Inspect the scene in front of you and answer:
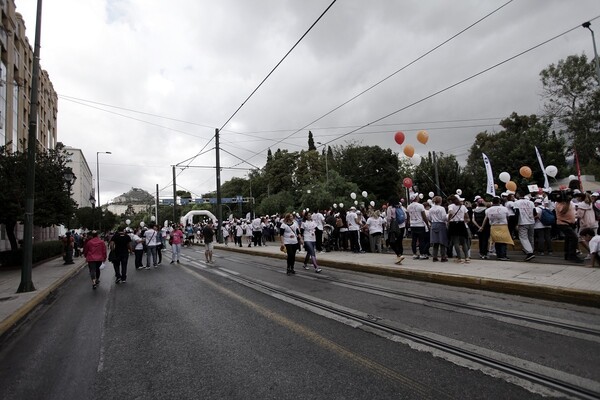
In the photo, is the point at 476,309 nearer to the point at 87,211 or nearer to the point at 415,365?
the point at 415,365

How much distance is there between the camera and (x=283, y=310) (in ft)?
21.1

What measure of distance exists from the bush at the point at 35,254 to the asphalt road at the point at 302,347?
41.5 feet

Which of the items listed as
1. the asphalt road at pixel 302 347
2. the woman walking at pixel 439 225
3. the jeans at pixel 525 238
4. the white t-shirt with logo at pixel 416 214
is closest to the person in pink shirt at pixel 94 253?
the asphalt road at pixel 302 347

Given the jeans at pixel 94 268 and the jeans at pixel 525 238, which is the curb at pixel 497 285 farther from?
the jeans at pixel 94 268

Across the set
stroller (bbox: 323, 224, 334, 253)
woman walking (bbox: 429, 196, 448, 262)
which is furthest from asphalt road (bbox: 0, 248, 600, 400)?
stroller (bbox: 323, 224, 334, 253)

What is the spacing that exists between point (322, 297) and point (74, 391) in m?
4.49

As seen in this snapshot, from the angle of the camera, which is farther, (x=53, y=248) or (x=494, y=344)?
(x=53, y=248)

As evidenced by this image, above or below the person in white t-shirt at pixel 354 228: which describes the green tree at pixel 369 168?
above

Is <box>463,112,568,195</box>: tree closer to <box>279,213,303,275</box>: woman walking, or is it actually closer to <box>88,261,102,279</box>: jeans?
<box>279,213,303,275</box>: woman walking

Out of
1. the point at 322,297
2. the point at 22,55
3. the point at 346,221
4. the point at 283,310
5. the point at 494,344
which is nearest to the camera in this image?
the point at 494,344

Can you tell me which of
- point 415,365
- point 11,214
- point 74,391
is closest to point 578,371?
point 415,365

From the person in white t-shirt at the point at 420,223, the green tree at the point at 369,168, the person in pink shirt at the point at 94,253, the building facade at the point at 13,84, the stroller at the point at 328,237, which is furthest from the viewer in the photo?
the green tree at the point at 369,168

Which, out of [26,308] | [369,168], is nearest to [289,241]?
[26,308]

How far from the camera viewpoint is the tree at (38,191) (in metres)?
16.2
